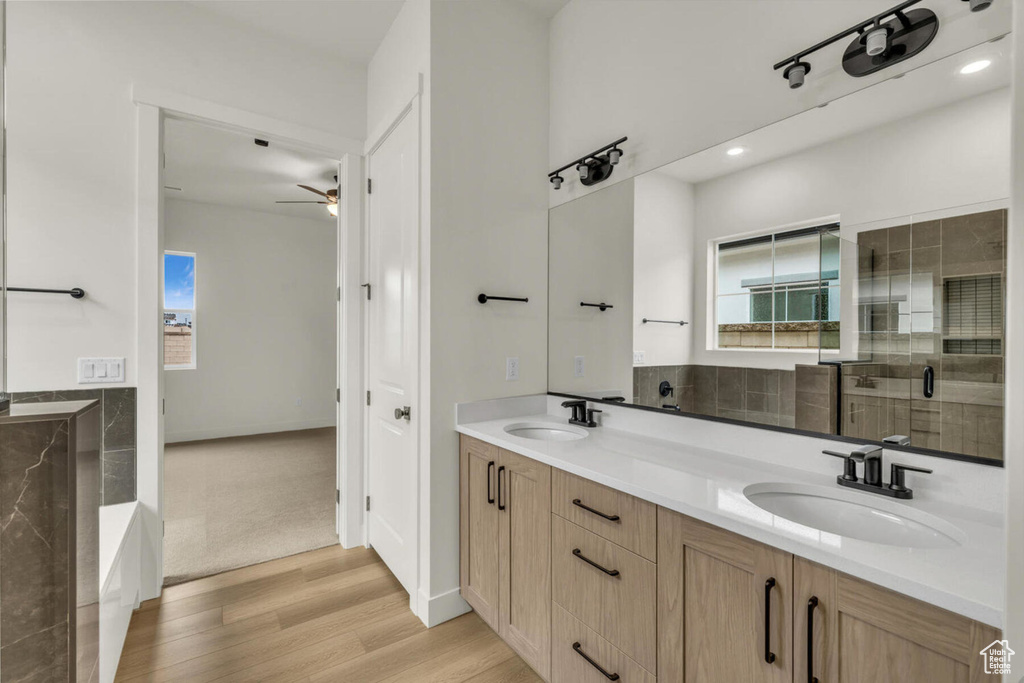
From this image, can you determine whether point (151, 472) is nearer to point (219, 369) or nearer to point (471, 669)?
point (471, 669)

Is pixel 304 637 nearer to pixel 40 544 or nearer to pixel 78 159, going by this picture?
pixel 40 544

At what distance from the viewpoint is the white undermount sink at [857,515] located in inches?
40.1

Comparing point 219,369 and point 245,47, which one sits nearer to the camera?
point 245,47

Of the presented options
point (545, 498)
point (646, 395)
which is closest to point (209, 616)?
point (545, 498)

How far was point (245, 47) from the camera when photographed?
8.39 ft

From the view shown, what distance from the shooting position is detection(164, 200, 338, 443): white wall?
5.71m

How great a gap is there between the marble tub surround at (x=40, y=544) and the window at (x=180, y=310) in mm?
5419

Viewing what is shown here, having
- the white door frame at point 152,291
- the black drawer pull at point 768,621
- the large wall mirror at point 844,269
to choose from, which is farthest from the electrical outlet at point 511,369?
the white door frame at point 152,291

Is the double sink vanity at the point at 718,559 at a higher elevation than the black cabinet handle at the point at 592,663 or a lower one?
higher

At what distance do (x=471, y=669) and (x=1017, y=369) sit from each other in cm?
192

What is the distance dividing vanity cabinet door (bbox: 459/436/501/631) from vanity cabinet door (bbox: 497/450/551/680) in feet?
0.15

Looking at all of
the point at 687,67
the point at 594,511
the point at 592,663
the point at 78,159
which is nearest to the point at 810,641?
the point at 594,511

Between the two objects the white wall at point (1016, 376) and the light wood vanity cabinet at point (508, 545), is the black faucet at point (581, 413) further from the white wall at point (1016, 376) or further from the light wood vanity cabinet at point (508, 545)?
the white wall at point (1016, 376)

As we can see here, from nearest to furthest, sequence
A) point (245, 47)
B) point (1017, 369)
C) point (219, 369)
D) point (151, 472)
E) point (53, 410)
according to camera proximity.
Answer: point (1017, 369)
point (53, 410)
point (151, 472)
point (245, 47)
point (219, 369)
